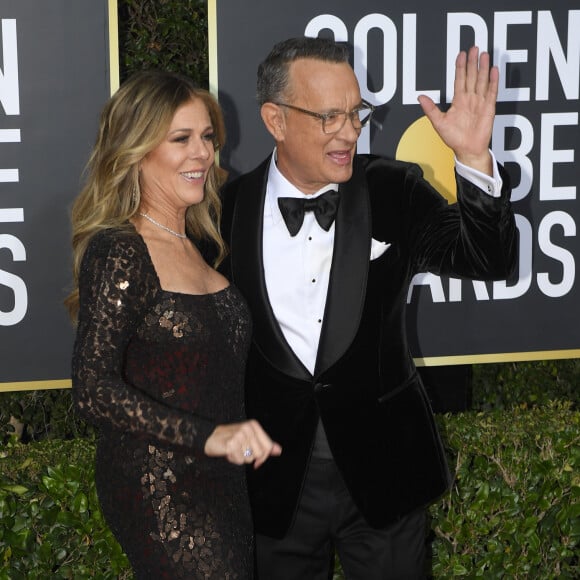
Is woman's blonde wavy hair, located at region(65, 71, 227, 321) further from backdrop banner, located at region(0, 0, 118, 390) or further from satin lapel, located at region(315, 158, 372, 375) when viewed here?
backdrop banner, located at region(0, 0, 118, 390)

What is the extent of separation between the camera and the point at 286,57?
3.22 meters

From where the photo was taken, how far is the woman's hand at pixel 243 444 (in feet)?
7.73

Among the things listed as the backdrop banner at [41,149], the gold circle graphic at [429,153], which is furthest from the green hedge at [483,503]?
the gold circle graphic at [429,153]

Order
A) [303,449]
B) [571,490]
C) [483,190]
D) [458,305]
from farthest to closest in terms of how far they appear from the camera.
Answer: [458,305]
[571,490]
[303,449]
[483,190]

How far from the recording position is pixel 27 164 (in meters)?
4.19

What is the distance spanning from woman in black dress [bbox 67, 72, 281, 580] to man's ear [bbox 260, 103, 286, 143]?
13.8 inches

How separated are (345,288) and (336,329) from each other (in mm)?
128

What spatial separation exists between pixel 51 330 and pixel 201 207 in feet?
4.54

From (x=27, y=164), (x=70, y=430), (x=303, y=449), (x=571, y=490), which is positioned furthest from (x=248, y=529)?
(x=70, y=430)

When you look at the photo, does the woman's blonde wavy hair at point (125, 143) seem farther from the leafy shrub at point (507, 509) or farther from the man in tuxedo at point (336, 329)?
the leafy shrub at point (507, 509)

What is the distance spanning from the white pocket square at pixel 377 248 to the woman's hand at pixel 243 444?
0.90 m

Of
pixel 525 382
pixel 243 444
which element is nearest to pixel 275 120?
pixel 243 444

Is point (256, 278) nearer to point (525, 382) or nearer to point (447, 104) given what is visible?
point (447, 104)

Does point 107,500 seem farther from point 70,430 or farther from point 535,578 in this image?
point 70,430
